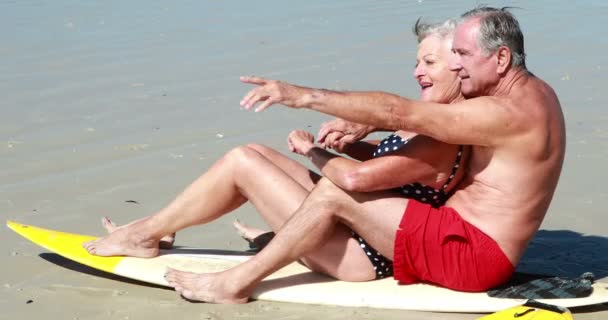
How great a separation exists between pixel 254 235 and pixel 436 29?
1.69 m

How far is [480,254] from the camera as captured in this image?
455cm

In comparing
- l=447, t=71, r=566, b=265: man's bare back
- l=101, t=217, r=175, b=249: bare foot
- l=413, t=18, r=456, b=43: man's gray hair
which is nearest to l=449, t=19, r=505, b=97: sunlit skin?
l=447, t=71, r=566, b=265: man's bare back

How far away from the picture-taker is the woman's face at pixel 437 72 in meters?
4.66

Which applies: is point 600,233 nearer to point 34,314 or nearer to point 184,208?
point 184,208

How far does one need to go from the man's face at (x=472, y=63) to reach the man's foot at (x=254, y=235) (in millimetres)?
1654

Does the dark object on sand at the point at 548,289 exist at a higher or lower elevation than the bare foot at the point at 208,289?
higher

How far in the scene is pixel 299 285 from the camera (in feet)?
16.2

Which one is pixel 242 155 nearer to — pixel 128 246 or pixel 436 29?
pixel 128 246

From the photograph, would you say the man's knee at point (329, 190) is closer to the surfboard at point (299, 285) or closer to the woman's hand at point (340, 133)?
the woman's hand at point (340, 133)

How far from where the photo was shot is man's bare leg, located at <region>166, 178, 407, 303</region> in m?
4.62

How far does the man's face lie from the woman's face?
0.16m

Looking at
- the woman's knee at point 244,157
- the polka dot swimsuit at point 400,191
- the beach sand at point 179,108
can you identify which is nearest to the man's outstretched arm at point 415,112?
the polka dot swimsuit at point 400,191

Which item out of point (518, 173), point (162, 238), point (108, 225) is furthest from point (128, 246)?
point (518, 173)

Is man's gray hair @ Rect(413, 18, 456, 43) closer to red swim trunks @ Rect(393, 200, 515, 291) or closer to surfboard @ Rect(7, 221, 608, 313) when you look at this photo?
red swim trunks @ Rect(393, 200, 515, 291)
